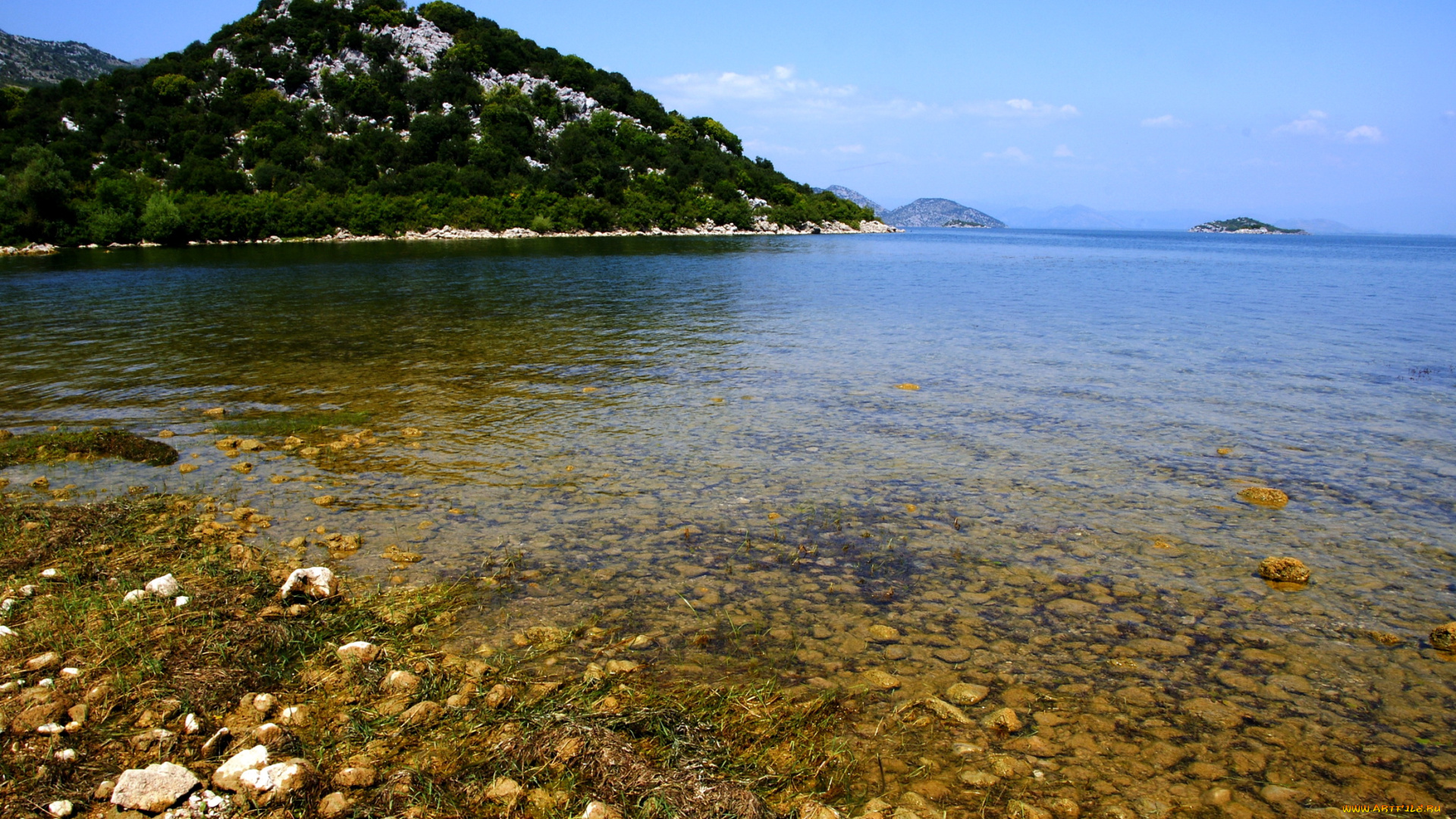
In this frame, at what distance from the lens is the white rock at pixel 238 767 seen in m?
4.62

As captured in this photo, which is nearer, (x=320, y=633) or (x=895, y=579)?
(x=320, y=633)

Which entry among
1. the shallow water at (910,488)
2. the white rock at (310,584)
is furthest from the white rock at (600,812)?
the white rock at (310,584)

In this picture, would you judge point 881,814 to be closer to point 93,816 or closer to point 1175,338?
point 93,816

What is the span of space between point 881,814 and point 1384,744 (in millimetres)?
4127

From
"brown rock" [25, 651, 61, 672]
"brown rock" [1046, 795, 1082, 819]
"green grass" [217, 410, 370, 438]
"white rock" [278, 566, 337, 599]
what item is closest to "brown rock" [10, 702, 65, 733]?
"brown rock" [25, 651, 61, 672]

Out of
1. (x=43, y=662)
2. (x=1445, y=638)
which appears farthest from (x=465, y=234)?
(x=1445, y=638)

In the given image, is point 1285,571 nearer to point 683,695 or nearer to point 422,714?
point 683,695

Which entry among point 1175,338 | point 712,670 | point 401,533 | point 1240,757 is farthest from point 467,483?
point 1175,338

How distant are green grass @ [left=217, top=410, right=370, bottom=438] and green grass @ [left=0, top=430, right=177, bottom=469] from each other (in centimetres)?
147

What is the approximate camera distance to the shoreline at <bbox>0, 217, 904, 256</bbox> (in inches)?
3292

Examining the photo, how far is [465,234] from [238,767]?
406 ft

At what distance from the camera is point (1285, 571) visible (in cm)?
827

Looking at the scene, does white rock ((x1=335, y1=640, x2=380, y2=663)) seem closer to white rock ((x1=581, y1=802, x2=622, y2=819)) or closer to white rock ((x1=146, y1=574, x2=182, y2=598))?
white rock ((x1=146, y1=574, x2=182, y2=598))

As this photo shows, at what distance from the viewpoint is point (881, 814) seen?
4.79 m
